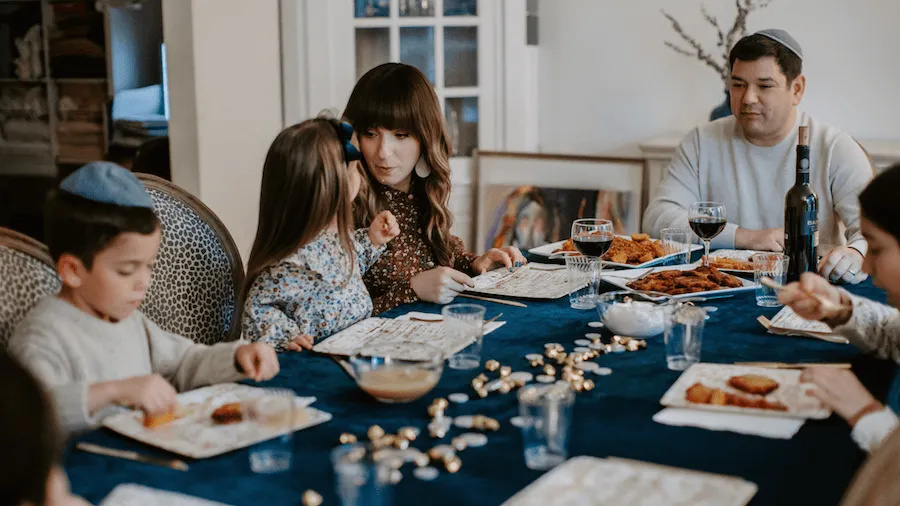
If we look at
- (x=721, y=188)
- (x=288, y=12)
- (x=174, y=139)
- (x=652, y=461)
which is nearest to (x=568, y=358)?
(x=652, y=461)

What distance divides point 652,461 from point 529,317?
829 millimetres

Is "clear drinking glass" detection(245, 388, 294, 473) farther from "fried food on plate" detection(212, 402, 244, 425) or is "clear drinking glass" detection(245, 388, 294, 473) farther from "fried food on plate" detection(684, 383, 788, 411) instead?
"fried food on plate" detection(684, 383, 788, 411)

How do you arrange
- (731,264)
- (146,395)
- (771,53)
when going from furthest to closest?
1. (771,53)
2. (731,264)
3. (146,395)

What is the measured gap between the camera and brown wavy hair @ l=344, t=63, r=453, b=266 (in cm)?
262

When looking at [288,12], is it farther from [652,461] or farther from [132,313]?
[652,461]

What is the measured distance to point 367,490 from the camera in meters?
1.15

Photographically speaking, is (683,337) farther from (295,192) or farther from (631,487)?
(295,192)

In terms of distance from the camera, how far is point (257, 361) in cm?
168

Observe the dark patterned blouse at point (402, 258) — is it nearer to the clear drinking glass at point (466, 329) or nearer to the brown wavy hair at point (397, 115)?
the brown wavy hair at point (397, 115)

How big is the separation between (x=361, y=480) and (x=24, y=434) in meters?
0.41

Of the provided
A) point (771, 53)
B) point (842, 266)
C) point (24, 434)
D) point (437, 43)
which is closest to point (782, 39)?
point (771, 53)

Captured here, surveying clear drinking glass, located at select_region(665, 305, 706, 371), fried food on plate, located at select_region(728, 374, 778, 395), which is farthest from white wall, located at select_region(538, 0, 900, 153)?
fried food on plate, located at select_region(728, 374, 778, 395)

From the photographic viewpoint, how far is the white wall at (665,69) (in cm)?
421

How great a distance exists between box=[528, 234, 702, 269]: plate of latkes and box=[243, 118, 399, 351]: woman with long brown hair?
28.9 inches
